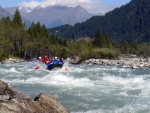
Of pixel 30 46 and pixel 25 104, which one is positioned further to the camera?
pixel 30 46

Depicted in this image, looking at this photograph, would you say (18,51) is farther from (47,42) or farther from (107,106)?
(107,106)

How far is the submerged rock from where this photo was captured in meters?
8.80

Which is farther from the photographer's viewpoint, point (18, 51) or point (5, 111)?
point (18, 51)

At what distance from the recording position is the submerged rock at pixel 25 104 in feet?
28.9

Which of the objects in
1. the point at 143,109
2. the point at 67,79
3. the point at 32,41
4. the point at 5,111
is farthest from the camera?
the point at 32,41

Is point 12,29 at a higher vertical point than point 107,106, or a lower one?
higher

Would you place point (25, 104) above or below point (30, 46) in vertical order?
below

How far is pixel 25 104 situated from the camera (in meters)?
9.30

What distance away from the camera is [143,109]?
44.0ft

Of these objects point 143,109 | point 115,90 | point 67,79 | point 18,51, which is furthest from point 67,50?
point 143,109

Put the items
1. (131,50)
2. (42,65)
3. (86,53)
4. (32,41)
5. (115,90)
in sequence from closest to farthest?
(115,90)
(42,65)
(86,53)
(32,41)
(131,50)

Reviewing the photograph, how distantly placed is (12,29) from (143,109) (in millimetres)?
69849

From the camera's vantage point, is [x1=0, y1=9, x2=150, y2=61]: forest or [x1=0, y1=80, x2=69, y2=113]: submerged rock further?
[x1=0, y1=9, x2=150, y2=61]: forest

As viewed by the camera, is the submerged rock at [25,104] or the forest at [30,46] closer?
the submerged rock at [25,104]
